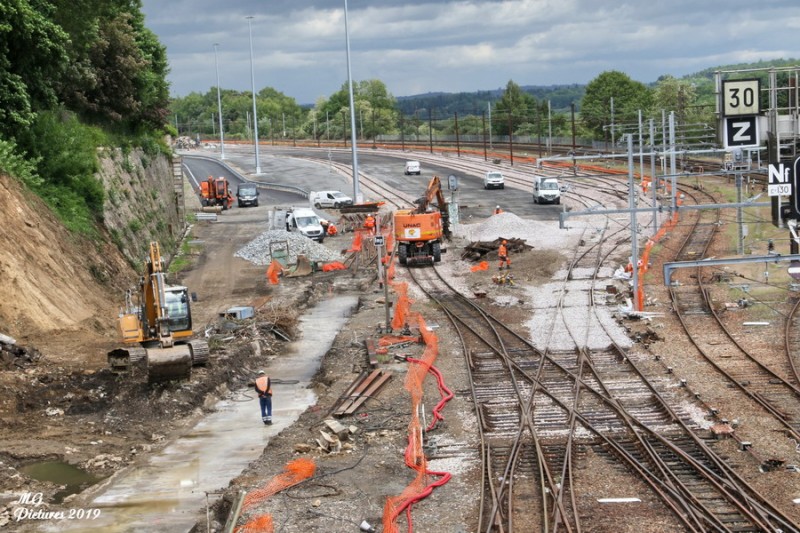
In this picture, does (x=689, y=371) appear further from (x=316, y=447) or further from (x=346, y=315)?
(x=346, y=315)

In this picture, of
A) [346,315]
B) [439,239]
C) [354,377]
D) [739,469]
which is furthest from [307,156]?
[739,469]

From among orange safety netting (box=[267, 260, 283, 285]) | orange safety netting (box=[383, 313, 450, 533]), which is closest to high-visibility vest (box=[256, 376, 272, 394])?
orange safety netting (box=[383, 313, 450, 533])

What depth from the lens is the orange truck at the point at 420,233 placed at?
151ft

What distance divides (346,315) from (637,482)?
20.6m

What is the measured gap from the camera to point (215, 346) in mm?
30141

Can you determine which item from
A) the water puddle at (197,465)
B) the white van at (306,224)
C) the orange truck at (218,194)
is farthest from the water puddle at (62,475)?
the orange truck at (218,194)

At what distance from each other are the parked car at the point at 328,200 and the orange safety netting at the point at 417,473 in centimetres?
4572

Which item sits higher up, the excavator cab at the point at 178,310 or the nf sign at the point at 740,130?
the nf sign at the point at 740,130

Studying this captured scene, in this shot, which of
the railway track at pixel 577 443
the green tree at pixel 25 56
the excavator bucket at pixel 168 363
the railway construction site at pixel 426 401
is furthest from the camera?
the green tree at pixel 25 56

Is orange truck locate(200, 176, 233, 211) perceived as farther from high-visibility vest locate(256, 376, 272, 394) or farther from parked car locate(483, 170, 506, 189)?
high-visibility vest locate(256, 376, 272, 394)

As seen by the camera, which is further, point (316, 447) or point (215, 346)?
point (215, 346)

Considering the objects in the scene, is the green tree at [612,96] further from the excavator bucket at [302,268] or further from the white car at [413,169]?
the excavator bucket at [302,268]

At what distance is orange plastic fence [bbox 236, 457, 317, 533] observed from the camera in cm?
1540

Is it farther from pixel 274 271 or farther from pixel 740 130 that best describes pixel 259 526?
pixel 274 271
